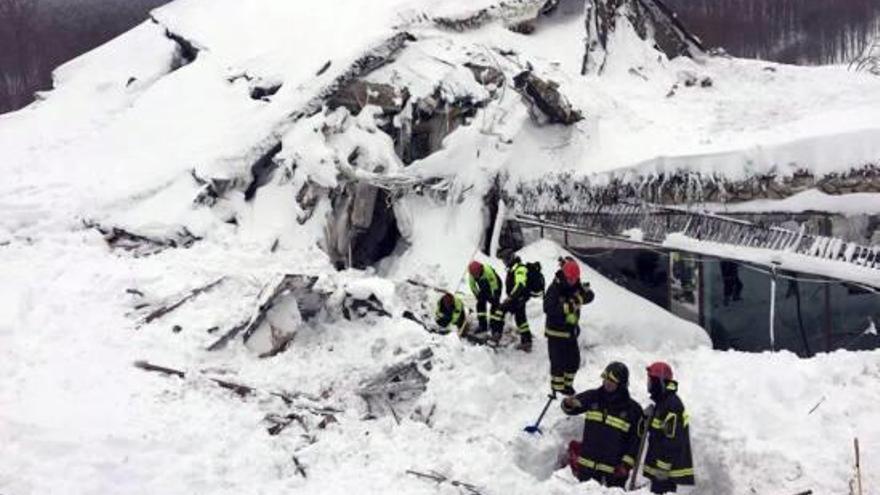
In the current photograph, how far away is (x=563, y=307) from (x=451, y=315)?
1553 millimetres

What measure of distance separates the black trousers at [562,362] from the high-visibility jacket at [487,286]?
1202 millimetres

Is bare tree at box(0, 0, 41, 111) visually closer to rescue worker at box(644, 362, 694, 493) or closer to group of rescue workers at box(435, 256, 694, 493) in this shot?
group of rescue workers at box(435, 256, 694, 493)

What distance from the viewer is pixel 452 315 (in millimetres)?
8883

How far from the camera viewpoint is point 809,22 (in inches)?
2152

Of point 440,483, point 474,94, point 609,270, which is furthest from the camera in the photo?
point 474,94

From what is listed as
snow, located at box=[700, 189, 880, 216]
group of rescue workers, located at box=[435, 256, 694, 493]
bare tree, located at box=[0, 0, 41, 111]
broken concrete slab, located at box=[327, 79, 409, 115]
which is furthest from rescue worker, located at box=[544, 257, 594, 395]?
bare tree, located at box=[0, 0, 41, 111]

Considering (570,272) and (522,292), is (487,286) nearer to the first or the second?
(522,292)

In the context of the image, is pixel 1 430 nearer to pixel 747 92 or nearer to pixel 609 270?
pixel 609 270

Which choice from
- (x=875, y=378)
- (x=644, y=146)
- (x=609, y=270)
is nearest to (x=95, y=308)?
(x=609, y=270)

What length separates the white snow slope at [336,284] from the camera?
20.6ft

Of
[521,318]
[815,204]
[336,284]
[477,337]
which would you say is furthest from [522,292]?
[815,204]

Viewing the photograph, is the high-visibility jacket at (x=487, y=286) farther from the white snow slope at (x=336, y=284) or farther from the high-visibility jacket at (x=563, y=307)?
the high-visibility jacket at (x=563, y=307)

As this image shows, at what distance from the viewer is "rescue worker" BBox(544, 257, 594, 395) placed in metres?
7.71

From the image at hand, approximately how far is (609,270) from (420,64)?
4892mm
